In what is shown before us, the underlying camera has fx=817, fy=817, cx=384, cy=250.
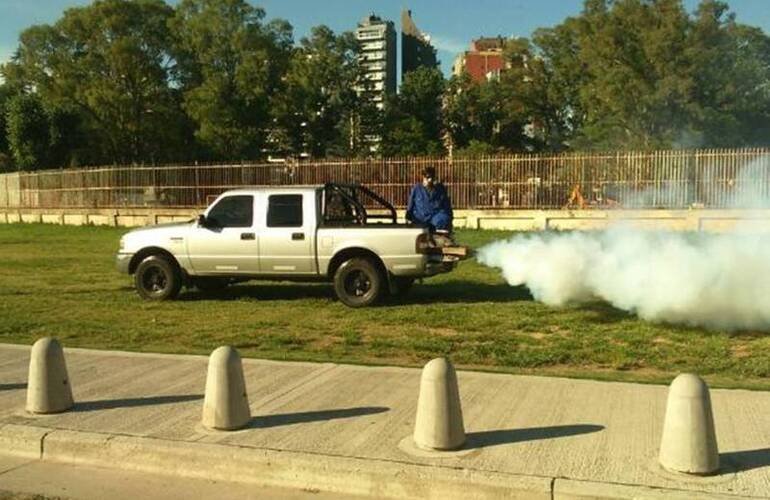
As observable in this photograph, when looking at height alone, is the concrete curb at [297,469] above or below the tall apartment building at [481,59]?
below

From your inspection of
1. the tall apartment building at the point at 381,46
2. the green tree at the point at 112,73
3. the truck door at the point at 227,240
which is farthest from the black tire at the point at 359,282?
the tall apartment building at the point at 381,46

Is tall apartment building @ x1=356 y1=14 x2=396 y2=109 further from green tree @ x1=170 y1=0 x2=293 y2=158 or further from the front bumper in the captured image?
the front bumper

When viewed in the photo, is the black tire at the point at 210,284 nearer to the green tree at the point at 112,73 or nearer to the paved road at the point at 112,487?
the paved road at the point at 112,487

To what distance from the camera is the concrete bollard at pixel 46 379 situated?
6.25 metres

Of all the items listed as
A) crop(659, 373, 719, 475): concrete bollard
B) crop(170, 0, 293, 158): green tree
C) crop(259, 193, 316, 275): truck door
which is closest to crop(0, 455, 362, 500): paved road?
crop(659, 373, 719, 475): concrete bollard

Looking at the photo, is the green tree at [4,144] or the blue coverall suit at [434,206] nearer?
the blue coverall suit at [434,206]

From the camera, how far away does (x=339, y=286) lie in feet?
38.7

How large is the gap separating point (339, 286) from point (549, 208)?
15691mm

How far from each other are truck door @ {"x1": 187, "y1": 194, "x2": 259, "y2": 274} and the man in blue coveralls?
2499mm

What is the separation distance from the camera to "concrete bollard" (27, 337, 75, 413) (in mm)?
6246

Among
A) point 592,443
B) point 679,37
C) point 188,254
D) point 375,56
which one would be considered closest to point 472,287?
point 188,254

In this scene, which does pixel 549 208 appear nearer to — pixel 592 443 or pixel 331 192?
pixel 331 192

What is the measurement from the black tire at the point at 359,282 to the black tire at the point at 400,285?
168mm

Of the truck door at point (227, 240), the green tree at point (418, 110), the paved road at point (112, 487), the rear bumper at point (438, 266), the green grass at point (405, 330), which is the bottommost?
the paved road at point (112, 487)
